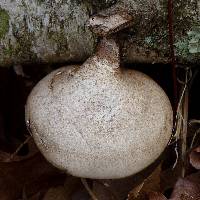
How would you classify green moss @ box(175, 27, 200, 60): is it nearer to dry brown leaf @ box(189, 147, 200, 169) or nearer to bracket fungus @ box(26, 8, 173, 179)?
bracket fungus @ box(26, 8, 173, 179)

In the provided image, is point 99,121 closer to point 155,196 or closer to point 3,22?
point 155,196

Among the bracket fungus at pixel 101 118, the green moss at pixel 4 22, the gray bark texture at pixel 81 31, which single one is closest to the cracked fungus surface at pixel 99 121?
the bracket fungus at pixel 101 118

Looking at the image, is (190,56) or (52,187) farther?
(52,187)

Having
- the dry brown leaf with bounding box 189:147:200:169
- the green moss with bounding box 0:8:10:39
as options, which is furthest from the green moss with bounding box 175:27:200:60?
the green moss with bounding box 0:8:10:39

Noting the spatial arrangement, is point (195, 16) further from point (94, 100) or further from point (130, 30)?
point (94, 100)

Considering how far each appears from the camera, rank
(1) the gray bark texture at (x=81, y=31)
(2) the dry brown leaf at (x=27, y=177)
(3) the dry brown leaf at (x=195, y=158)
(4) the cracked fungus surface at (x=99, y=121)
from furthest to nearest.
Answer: (2) the dry brown leaf at (x=27, y=177), (3) the dry brown leaf at (x=195, y=158), (1) the gray bark texture at (x=81, y=31), (4) the cracked fungus surface at (x=99, y=121)

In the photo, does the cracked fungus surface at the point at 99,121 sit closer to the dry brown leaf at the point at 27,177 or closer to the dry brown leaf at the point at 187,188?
the dry brown leaf at the point at 187,188

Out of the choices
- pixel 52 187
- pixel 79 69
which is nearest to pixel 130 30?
pixel 79 69
